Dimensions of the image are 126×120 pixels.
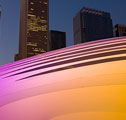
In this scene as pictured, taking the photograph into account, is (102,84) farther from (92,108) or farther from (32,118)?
(32,118)

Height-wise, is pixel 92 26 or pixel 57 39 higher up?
pixel 92 26

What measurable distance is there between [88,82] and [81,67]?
73cm

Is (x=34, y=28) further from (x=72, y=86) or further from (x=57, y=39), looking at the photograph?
(x=72, y=86)

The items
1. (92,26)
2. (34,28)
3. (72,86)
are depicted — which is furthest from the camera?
(92,26)

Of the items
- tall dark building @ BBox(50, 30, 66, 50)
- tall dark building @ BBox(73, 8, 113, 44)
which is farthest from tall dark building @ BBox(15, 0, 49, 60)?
tall dark building @ BBox(50, 30, 66, 50)

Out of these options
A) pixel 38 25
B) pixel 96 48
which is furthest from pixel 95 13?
pixel 96 48

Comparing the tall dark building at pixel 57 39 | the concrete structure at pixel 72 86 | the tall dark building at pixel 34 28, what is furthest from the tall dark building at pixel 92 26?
the concrete structure at pixel 72 86

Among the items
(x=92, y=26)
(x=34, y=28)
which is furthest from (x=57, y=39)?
(x=92, y=26)

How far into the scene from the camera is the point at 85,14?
136 meters

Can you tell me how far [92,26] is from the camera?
132375mm

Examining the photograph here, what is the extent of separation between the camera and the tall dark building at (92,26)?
428 ft

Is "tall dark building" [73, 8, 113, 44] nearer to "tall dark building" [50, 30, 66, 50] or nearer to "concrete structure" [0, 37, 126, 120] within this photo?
"tall dark building" [50, 30, 66, 50]

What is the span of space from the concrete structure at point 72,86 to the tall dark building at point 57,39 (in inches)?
5661

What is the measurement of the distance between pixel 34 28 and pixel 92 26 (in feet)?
132
